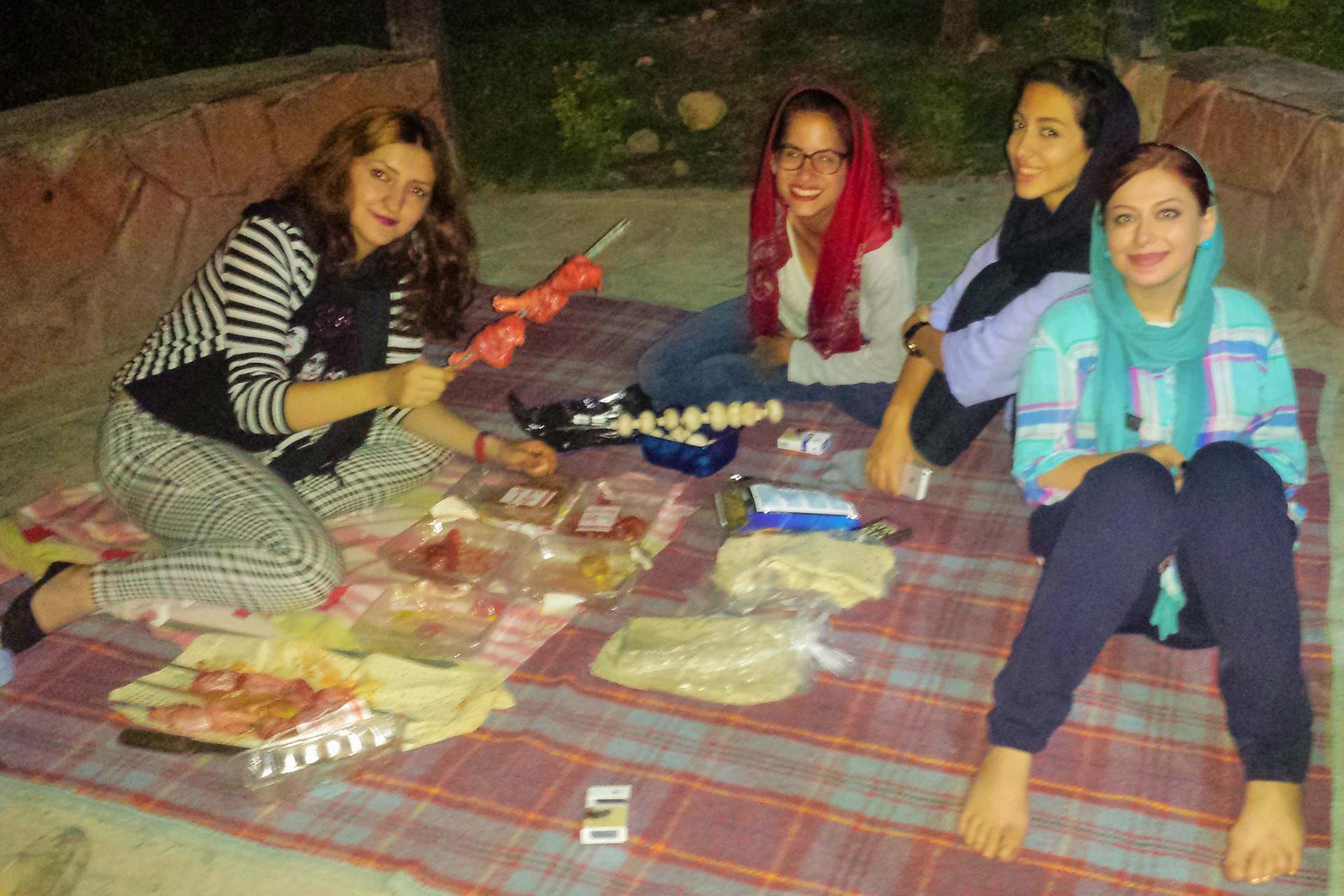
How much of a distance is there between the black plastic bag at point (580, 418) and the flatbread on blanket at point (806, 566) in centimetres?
79

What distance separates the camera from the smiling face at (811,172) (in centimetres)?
327

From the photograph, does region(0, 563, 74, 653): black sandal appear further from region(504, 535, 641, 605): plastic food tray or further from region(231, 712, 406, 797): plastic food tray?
region(504, 535, 641, 605): plastic food tray


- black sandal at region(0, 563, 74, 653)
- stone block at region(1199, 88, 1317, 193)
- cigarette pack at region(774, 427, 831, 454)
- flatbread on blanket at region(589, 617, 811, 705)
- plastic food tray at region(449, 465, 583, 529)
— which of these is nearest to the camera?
flatbread on blanket at region(589, 617, 811, 705)

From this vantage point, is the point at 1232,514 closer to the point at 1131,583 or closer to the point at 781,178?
the point at 1131,583

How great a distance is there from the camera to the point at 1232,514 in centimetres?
225

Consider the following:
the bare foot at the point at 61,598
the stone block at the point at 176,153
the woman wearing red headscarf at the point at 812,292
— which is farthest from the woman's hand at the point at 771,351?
the stone block at the point at 176,153

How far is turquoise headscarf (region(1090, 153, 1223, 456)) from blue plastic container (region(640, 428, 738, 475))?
→ 1283 millimetres

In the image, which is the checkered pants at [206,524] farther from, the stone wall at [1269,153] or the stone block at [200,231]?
the stone wall at [1269,153]

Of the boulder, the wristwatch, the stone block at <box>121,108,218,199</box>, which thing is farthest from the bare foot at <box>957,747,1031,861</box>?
the boulder

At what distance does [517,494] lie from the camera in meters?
3.43

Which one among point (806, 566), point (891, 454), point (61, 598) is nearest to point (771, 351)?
point (891, 454)

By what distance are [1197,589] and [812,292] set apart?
1621 mm

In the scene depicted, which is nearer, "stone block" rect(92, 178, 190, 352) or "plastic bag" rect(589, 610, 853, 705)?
"plastic bag" rect(589, 610, 853, 705)

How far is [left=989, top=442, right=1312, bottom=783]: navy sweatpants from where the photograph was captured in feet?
7.29
